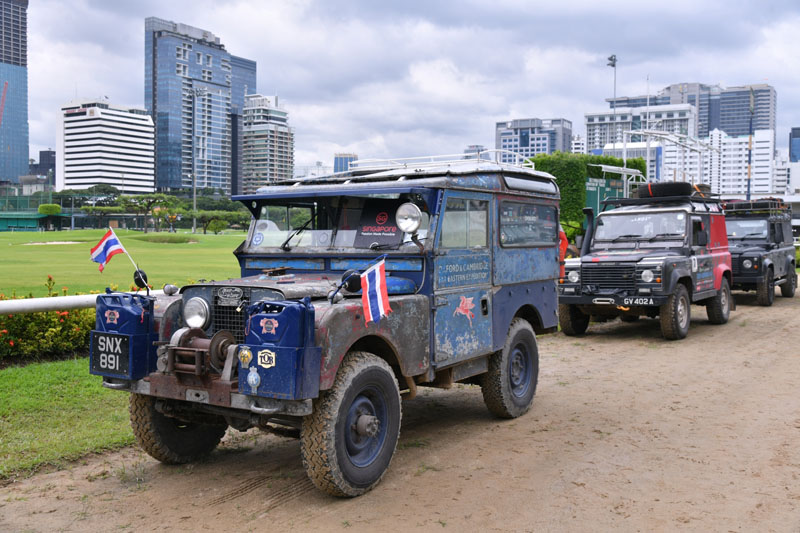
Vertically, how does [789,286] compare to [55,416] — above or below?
above

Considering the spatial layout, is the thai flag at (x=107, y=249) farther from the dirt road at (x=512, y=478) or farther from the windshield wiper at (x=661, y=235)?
the windshield wiper at (x=661, y=235)

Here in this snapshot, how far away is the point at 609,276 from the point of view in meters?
12.4

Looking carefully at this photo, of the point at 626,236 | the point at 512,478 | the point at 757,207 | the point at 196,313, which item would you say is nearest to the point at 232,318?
the point at 196,313

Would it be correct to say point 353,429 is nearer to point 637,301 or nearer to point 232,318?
point 232,318

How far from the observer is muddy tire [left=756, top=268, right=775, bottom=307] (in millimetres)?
Answer: 17172

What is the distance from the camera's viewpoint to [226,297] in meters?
5.27

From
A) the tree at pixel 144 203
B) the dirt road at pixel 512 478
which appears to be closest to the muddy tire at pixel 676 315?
the dirt road at pixel 512 478

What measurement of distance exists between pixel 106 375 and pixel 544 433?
3.97m

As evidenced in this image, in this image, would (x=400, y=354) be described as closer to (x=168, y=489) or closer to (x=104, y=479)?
(x=168, y=489)

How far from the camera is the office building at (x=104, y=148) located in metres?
131

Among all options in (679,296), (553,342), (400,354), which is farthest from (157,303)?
(679,296)

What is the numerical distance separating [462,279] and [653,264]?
686cm

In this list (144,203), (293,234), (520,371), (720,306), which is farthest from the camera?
(144,203)

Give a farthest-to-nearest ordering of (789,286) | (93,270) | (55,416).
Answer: (93,270) → (789,286) → (55,416)
